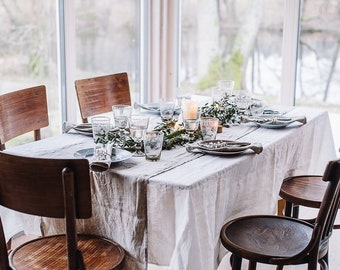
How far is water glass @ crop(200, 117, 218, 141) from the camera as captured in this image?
225 centimetres

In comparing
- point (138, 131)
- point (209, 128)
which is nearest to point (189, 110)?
point (209, 128)

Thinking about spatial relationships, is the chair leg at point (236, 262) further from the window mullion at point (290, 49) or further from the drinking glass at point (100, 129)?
the window mullion at point (290, 49)

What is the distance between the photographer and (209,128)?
225 cm

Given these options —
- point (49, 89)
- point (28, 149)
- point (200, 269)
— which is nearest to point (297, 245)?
point (200, 269)

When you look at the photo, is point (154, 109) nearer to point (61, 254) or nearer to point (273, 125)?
point (273, 125)

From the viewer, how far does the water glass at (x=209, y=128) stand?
2.25 metres

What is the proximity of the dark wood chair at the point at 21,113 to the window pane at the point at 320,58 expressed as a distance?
213 cm

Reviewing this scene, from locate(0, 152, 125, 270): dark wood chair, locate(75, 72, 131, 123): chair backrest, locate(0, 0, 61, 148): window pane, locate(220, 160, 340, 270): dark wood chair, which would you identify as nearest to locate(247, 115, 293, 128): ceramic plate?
locate(220, 160, 340, 270): dark wood chair

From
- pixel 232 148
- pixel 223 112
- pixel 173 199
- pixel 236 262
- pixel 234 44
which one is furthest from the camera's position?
pixel 234 44

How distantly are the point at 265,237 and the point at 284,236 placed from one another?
73mm

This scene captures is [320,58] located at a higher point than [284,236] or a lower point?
higher

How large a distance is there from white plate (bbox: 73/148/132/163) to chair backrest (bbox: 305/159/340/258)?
0.69 meters

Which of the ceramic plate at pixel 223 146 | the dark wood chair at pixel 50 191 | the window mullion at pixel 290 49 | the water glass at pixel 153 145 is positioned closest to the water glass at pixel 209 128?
the ceramic plate at pixel 223 146

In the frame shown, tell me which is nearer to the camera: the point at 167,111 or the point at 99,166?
the point at 99,166
